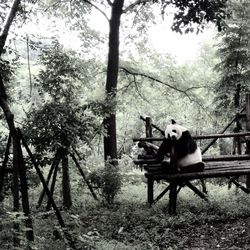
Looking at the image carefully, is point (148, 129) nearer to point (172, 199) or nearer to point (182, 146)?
point (182, 146)

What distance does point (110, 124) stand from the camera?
1307 cm

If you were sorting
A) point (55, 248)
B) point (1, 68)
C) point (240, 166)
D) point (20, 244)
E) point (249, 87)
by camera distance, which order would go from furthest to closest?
point (249, 87) → point (240, 166) → point (1, 68) → point (55, 248) → point (20, 244)

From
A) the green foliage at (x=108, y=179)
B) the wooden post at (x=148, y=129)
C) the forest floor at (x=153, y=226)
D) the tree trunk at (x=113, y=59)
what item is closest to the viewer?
the forest floor at (x=153, y=226)

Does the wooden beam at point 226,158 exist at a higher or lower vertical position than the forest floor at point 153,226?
higher

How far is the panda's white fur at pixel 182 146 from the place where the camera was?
28.4 feet

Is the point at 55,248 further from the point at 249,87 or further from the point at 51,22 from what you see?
the point at 51,22

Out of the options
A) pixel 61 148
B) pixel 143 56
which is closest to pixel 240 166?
pixel 61 148

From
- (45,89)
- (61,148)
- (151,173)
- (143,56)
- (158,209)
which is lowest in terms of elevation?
(158,209)

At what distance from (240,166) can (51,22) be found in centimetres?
943

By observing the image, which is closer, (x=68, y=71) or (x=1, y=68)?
(x=1, y=68)

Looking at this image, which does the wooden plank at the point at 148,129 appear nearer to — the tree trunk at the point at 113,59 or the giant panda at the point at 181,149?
the giant panda at the point at 181,149

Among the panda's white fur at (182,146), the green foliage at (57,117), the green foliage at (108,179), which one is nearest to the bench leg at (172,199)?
the panda's white fur at (182,146)

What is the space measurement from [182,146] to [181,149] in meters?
0.08

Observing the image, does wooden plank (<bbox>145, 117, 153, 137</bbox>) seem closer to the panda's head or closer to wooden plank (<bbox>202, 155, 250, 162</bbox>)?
wooden plank (<bbox>202, 155, 250, 162</bbox>)
